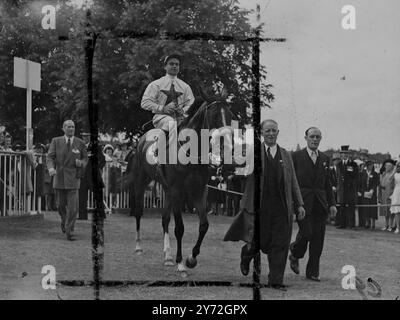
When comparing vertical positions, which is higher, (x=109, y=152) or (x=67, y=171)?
(x=109, y=152)

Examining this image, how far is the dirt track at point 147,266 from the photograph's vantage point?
280 inches

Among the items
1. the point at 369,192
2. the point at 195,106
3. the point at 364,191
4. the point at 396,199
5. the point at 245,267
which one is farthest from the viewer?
the point at 364,191

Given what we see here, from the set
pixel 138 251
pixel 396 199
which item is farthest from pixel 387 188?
pixel 138 251

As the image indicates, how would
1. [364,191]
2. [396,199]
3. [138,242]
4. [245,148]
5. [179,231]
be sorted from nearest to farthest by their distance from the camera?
1. [245,148]
2. [179,231]
3. [138,242]
4. [396,199]
5. [364,191]

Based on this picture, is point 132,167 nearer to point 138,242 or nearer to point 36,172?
point 138,242

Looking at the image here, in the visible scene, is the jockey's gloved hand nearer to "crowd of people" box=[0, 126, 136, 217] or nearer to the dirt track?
the dirt track

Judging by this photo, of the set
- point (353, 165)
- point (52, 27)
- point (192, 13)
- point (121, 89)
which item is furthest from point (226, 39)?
point (353, 165)

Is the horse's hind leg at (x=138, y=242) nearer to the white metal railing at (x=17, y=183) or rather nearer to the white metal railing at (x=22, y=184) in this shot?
the white metal railing at (x=22, y=184)

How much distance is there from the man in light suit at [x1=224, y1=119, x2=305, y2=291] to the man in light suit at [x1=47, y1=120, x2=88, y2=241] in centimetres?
218

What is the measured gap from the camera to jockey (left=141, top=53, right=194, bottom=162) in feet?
25.8

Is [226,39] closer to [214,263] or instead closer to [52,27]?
[52,27]

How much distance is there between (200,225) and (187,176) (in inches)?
24.0

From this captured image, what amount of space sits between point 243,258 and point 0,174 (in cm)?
539

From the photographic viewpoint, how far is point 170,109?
815cm
